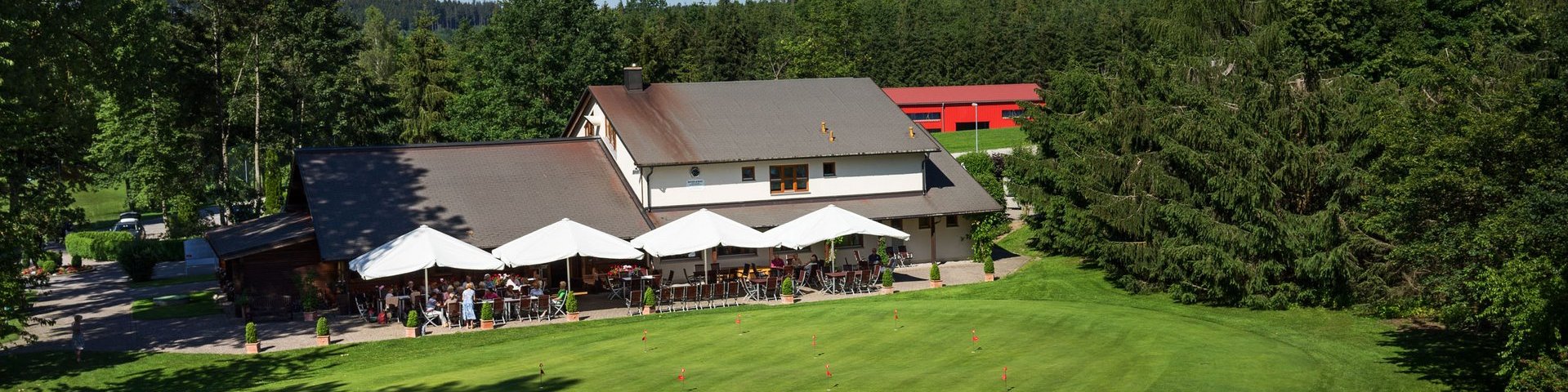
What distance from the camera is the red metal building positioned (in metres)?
90.1

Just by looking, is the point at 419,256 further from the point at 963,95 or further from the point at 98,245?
the point at 963,95

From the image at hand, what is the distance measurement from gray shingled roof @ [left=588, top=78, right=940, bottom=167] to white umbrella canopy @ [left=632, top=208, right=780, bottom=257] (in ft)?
12.7

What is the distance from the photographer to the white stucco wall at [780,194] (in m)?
Result: 36.8

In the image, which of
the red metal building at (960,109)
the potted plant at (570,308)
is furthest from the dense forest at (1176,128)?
the red metal building at (960,109)

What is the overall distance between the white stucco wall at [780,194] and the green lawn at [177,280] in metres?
16.9

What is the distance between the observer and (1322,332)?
2544 centimetres

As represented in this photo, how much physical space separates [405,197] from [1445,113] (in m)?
25.8

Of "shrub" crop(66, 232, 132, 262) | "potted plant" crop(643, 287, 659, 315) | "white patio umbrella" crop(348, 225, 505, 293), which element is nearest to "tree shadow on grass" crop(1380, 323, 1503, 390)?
"potted plant" crop(643, 287, 659, 315)

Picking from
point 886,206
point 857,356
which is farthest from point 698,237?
point 857,356

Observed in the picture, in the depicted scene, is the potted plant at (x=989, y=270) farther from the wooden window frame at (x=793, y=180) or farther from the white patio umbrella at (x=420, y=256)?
the white patio umbrella at (x=420, y=256)

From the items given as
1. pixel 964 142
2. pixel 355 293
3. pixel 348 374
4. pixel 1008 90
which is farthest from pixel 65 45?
pixel 1008 90

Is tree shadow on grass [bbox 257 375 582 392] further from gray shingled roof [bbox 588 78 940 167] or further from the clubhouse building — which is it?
gray shingled roof [bbox 588 78 940 167]

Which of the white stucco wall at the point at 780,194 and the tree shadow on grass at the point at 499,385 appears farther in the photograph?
the white stucco wall at the point at 780,194

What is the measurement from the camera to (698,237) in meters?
31.9
